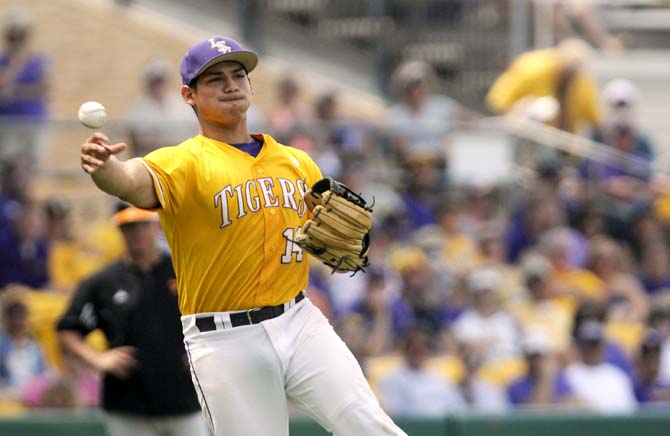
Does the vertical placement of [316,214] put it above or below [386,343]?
above

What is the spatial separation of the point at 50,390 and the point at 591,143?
5665 millimetres

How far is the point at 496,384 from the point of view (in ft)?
35.2

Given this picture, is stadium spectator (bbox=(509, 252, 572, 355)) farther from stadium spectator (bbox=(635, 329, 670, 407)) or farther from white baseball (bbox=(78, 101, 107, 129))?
white baseball (bbox=(78, 101, 107, 129))

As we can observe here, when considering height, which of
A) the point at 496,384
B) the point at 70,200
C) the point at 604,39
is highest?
the point at 604,39

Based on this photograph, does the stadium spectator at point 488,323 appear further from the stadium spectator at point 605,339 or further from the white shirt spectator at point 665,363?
the white shirt spectator at point 665,363

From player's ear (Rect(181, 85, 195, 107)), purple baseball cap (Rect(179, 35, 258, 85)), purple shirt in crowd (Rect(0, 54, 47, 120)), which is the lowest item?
purple shirt in crowd (Rect(0, 54, 47, 120))

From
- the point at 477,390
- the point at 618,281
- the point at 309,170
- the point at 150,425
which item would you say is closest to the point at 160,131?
the point at 477,390

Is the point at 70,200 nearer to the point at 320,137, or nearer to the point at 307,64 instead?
the point at 320,137

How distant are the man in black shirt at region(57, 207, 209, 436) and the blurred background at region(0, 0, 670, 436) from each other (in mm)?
1438

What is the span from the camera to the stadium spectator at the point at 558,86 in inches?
507

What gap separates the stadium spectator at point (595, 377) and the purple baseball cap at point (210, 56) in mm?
5535

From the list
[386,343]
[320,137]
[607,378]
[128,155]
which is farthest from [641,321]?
[128,155]

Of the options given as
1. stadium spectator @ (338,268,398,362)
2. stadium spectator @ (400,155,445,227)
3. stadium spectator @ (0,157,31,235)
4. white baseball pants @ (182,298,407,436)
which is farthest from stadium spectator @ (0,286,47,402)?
white baseball pants @ (182,298,407,436)

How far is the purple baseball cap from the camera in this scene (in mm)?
5812
